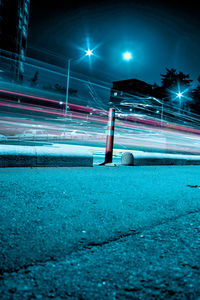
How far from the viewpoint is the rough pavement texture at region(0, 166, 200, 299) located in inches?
44.6

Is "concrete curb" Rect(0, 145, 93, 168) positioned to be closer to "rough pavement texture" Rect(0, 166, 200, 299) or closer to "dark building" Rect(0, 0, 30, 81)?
"rough pavement texture" Rect(0, 166, 200, 299)

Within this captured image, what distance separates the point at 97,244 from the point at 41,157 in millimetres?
3362

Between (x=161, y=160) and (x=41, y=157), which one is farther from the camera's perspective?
(x=161, y=160)

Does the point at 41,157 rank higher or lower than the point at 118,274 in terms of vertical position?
higher

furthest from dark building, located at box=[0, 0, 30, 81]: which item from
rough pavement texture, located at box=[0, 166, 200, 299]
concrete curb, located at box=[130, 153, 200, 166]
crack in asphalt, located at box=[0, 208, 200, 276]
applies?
crack in asphalt, located at box=[0, 208, 200, 276]

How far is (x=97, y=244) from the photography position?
157 cm

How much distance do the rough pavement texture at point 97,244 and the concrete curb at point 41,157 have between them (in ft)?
5.03

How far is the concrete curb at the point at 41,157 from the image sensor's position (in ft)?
14.4

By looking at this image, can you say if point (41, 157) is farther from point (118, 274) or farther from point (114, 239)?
point (118, 274)

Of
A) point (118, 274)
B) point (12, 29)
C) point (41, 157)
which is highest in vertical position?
point (12, 29)

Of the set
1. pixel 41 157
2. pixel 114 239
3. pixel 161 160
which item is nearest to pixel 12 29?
pixel 161 160

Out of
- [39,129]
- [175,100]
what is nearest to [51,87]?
[175,100]

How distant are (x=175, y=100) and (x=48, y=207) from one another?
195ft

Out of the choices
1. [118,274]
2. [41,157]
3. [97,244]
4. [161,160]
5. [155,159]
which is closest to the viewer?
[118,274]
